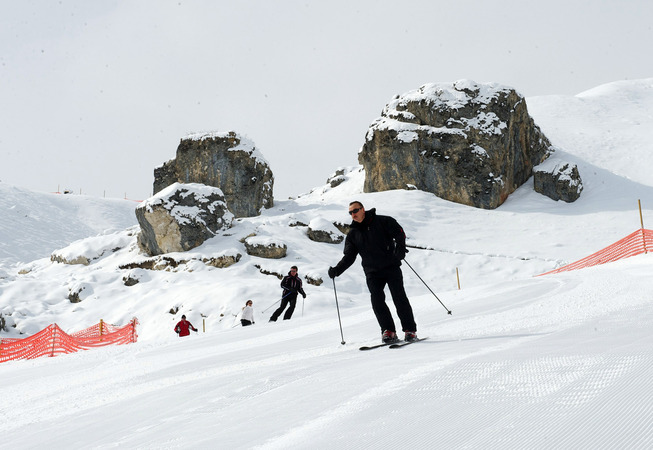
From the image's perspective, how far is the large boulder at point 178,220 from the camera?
2691cm

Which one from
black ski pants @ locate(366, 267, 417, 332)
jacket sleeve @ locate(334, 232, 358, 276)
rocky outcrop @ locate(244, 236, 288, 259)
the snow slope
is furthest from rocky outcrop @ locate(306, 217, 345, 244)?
black ski pants @ locate(366, 267, 417, 332)

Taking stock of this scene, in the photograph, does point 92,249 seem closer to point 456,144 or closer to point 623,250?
point 456,144

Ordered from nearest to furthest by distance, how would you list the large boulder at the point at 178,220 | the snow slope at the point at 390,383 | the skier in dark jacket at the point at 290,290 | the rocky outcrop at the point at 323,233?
the snow slope at the point at 390,383
the skier in dark jacket at the point at 290,290
the large boulder at the point at 178,220
the rocky outcrop at the point at 323,233

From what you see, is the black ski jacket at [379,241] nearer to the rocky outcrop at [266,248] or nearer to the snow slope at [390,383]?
the snow slope at [390,383]

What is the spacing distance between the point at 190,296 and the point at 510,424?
20.2 m

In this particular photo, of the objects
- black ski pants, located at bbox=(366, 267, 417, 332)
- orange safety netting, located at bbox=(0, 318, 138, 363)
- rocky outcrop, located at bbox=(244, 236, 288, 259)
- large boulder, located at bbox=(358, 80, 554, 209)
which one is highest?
large boulder, located at bbox=(358, 80, 554, 209)

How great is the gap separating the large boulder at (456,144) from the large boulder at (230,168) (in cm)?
792

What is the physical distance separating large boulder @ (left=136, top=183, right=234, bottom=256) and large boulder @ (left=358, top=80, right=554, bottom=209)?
14.0m

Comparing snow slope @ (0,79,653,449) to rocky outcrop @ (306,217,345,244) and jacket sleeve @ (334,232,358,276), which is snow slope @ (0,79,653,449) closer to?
jacket sleeve @ (334,232,358,276)

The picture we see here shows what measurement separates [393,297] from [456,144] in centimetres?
3151

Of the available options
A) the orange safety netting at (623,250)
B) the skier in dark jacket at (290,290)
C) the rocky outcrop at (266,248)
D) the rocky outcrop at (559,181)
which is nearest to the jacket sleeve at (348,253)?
the skier in dark jacket at (290,290)

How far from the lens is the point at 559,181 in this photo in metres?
35.7

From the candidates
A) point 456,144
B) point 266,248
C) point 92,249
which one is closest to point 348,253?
point 266,248

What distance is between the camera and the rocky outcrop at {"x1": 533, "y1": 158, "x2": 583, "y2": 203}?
116 ft
